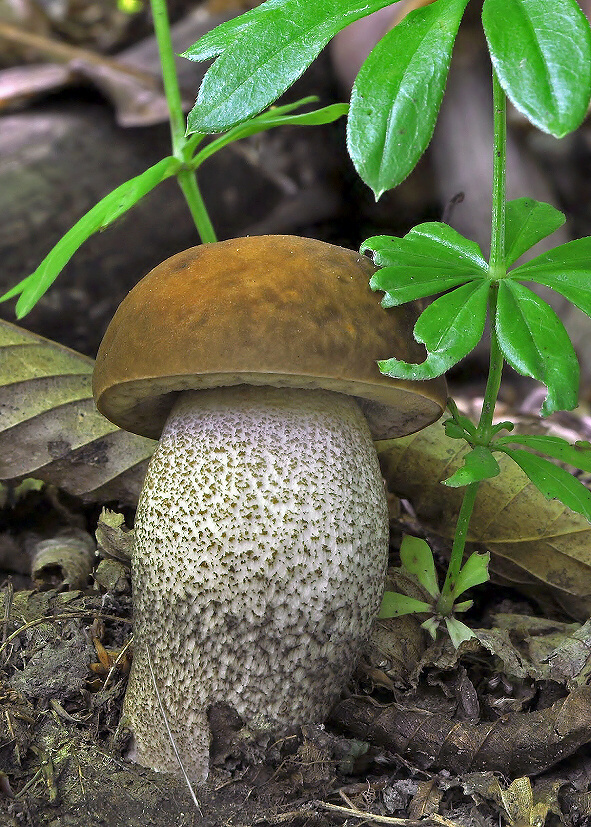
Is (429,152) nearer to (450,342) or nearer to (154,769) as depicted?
(450,342)

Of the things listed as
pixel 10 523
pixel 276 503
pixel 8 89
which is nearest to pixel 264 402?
pixel 276 503

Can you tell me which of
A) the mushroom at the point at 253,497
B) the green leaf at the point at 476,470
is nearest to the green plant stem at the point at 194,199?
the mushroom at the point at 253,497

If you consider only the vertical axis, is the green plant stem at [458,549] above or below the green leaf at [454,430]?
below

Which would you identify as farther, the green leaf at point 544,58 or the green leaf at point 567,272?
the green leaf at point 567,272

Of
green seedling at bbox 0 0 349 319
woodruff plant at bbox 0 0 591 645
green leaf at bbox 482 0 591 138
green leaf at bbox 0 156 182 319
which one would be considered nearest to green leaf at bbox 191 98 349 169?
green seedling at bbox 0 0 349 319

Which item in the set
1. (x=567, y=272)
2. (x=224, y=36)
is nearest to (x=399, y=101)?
(x=224, y=36)

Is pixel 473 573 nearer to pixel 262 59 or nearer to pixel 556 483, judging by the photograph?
pixel 556 483

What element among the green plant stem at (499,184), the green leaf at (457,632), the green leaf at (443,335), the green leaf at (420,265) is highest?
the green plant stem at (499,184)

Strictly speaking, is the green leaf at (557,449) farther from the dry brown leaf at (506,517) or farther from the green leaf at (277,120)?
the green leaf at (277,120)
